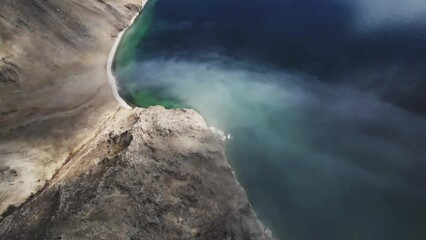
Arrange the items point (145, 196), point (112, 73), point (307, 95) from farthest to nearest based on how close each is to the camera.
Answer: point (112, 73) < point (307, 95) < point (145, 196)

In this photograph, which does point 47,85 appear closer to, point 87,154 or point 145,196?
point 87,154

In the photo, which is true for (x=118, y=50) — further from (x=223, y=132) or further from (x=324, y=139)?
(x=324, y=139)

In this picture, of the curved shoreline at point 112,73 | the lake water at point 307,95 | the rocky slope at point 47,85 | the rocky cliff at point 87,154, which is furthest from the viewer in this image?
the curved shoreline at point 112,73

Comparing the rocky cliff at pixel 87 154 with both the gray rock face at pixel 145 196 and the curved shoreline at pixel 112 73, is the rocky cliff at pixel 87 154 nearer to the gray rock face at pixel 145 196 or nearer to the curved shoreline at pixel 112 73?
the gray rock face at pixel 145 196

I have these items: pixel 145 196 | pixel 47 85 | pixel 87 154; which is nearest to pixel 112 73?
pixel 47 85

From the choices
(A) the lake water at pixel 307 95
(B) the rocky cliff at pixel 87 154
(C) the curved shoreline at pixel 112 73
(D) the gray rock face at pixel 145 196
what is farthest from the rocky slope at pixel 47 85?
(A) the lake water at pixel 307 95

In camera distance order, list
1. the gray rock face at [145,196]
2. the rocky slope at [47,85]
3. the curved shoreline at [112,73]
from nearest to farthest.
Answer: the gray rock face at [145,196] → the rocky slope at [47,85] → the curved shoreline at [112,73]
